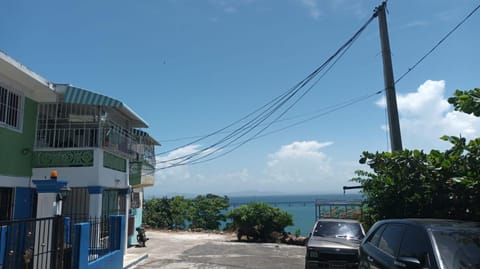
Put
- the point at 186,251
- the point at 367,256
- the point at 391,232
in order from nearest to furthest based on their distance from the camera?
the point at 391,232, the point at 367,256, the point at 186,251

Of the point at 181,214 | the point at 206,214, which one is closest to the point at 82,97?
the point at 181,214

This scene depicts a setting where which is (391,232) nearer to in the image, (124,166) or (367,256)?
(367,256)

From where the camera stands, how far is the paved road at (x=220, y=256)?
13117 millimetres

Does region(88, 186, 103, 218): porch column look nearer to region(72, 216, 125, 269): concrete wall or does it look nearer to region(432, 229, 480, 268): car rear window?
region(72, 216, 125, 269): concrete wall

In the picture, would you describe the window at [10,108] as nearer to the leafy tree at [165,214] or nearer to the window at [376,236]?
the window at [376,236]

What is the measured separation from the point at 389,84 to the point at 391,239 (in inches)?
197

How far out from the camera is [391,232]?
6227 millimetres

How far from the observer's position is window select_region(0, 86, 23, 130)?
10.5m

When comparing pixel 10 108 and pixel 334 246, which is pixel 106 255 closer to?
pixel 10 108

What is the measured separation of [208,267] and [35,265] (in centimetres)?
579

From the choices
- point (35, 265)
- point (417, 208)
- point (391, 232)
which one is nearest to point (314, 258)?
point (417, 208)

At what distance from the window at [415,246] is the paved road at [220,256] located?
7.86 m

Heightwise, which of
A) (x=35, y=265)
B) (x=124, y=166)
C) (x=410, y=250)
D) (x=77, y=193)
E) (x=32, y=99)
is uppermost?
(x=32, y=99)

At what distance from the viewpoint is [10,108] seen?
10.9 meters
